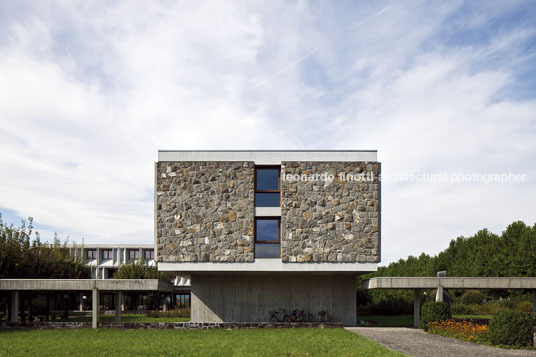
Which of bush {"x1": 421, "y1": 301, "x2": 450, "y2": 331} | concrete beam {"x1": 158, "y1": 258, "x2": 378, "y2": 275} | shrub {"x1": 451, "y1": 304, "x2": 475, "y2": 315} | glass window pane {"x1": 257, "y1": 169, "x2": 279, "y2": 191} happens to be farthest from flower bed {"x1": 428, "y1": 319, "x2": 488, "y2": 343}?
shrub {"x1": 451, "y1": 304, "x2": 475, "y2": 315}

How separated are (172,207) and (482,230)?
134ft

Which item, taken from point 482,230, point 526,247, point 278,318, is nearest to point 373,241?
point 278,318

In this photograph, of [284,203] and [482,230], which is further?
[482,230]

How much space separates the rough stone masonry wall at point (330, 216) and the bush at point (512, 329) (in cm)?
681

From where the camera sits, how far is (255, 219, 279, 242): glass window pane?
23.4 meters

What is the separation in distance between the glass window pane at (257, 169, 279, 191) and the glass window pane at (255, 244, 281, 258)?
278 centimetres

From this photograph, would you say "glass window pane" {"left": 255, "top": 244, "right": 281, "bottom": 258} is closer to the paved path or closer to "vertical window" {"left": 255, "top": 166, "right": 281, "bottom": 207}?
"vertical window" {"left": 255, "top": 166, "right": 281, "bottom": 207}

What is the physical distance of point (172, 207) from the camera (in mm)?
23266

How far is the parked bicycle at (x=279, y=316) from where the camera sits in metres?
24.7

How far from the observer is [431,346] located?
1611 centimetres

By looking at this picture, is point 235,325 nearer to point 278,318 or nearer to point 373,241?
point 278,318

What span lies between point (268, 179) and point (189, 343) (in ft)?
31.2

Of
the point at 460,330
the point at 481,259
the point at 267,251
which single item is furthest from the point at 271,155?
the point at 481,259

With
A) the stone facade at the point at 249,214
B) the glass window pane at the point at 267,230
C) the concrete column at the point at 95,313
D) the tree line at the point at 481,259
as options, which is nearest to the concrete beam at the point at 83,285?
the concrete column at the point at 95,313
